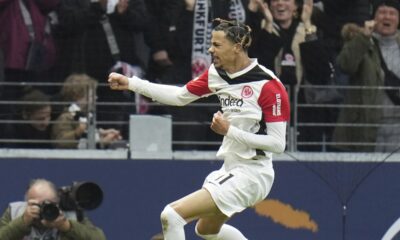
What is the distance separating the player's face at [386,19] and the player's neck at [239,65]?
3.40m

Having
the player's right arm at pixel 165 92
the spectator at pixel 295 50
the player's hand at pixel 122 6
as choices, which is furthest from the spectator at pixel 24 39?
the player's right arm at pixel 165 92

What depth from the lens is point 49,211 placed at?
41.7 ft

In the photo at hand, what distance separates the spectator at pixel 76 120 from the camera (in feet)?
51.2

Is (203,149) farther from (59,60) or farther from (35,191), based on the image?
(35,191)

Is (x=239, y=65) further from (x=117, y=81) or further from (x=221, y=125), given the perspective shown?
(x=117, y=81)

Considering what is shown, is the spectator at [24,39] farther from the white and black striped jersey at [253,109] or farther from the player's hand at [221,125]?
the player's hand at [221,125]

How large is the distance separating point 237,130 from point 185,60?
355cm

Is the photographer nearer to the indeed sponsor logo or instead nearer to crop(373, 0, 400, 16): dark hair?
the indeed sponsor logo

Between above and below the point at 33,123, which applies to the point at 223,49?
above

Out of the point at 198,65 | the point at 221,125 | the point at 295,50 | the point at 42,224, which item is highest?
the point at 295,50

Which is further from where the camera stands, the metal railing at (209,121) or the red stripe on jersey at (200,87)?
the metal railing at (209,121)

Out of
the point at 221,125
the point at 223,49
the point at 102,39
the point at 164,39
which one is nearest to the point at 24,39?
the point at 102,39

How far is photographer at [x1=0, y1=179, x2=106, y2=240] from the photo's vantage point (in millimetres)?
12828

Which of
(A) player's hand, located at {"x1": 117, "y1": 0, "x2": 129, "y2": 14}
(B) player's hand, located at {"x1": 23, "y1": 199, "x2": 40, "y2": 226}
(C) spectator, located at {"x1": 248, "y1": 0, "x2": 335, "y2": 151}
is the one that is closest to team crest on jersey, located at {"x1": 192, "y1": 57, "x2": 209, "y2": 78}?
(C) spectator, located at {"x1": 248, "y1": 0, "x2": 335, "y2": 151}
